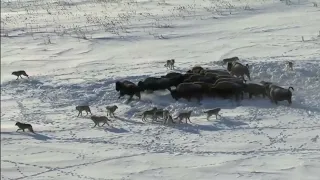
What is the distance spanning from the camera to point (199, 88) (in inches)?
625

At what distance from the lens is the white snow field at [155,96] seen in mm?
11453

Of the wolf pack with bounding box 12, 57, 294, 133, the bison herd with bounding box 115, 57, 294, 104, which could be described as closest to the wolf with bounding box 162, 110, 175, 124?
the wolf pack with bounding box 12, 57, 294, 133

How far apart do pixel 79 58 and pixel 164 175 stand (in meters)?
11.0

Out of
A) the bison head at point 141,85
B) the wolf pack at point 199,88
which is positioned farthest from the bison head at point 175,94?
the bison head at point 141,85

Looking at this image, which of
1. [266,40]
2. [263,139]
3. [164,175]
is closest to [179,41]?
[266,40]

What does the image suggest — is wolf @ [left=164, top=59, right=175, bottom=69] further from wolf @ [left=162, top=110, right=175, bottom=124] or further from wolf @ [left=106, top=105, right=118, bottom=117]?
wolf @ [left=162, top=110, right=175, bottom=124]

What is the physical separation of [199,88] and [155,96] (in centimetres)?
136

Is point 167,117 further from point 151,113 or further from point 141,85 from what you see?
point 141,85

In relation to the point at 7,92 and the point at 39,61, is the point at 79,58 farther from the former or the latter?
the point at 7,92

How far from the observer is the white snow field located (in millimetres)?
11453

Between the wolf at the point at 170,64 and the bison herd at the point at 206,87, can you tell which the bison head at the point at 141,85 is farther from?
the wolf at the point at 170,64

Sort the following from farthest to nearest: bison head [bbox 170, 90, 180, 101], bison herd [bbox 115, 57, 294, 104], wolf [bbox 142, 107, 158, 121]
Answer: bison head [bbox 170, 90, 180, 101] < bison herd [bbox 115, 57, 294, 104] < wolf [bbox 142, 107, 158, 121]

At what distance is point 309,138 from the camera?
13.0m

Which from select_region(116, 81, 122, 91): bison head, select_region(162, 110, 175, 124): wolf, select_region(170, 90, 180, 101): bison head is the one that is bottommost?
select_region(162, 110, 175, 124): wolf
